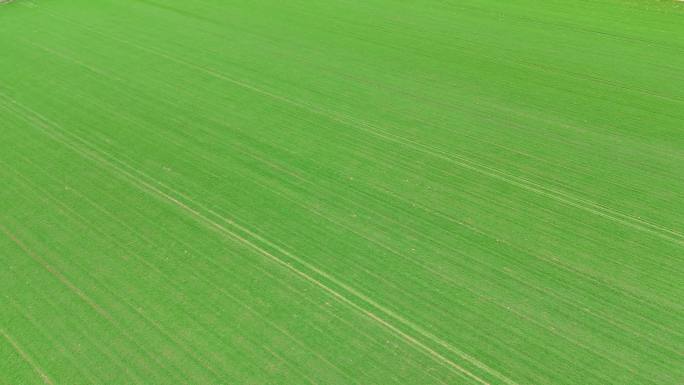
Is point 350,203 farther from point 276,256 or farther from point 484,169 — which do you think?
point 484,169

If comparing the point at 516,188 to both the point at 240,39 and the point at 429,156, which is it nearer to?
the point at 429,156

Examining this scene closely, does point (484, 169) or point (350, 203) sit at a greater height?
point (484, 169)

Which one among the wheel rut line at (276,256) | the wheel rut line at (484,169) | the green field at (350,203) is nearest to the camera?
the wheel rut line at (276,256)

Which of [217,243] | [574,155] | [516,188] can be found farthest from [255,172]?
[574,155]

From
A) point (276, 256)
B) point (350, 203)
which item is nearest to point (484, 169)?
point (350, 203)

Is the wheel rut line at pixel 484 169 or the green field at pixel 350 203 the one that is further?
the wheel rut line at pixel 484 169

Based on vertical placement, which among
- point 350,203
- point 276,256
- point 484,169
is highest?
point 484,169

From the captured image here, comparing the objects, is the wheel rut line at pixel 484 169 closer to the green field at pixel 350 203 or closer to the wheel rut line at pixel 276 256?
the green field at pixel 350 203

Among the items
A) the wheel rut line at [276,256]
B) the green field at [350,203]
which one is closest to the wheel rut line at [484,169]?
the green field at [350,203]
